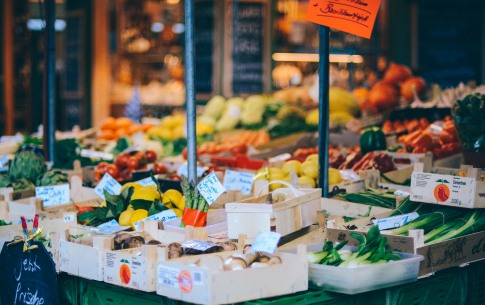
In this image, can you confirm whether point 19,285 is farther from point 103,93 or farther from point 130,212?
point 103,93

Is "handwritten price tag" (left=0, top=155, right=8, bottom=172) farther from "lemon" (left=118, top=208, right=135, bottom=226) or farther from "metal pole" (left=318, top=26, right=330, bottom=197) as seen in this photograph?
"metal pole" (left=318, top=26, right=330, bottom=197)

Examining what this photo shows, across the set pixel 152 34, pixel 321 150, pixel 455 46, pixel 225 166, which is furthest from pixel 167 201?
pixel 152 34

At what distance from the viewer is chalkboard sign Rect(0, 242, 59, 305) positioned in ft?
12.9

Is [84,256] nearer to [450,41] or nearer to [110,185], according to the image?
[110,185]

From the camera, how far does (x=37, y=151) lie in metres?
6.23

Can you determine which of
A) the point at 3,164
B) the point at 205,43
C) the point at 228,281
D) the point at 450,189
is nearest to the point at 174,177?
the point at 3,164

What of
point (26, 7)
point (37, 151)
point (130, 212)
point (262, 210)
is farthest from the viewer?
point (26, 7)

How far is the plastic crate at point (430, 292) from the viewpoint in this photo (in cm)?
367

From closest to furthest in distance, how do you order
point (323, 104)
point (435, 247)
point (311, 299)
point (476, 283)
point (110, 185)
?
point (311, 299) < point (435, 247) < point (476, 283) < point (323, 104) < point (110, 185)

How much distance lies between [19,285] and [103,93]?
8796 millimetres

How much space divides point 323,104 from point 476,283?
135 centimetres

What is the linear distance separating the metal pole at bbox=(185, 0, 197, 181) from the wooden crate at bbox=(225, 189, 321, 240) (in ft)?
1.58

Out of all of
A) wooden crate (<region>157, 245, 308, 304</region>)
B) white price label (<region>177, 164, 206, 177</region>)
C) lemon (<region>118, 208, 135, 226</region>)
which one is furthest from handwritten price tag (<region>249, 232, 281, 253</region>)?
white price label (<region>177, 164, 206, 177</region>)

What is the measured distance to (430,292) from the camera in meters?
3.92
